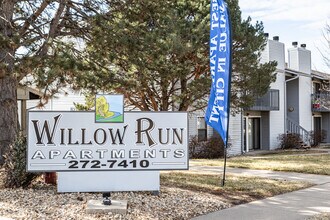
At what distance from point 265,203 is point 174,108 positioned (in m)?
11.2

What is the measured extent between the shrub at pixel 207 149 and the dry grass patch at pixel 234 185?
8.33 meters

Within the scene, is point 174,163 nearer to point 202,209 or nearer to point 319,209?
point 202,209

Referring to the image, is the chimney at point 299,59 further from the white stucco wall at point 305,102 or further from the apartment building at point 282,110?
the white stucco wall at point 305,102

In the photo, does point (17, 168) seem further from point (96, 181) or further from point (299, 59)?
point (299, 59)

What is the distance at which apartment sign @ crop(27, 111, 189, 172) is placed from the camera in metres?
7.06

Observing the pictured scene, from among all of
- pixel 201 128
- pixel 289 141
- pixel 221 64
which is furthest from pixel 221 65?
pixel 289 141

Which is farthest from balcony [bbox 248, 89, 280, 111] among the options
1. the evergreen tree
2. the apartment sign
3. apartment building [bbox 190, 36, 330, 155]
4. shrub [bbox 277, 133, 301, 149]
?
the apartment sign

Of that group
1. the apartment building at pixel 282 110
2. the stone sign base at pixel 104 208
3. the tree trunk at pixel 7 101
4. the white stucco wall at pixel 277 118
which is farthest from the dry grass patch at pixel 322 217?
the white stucco wall at pixel 277 118

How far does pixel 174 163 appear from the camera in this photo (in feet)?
23.9

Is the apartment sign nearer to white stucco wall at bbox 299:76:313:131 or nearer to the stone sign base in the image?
the stone sign base

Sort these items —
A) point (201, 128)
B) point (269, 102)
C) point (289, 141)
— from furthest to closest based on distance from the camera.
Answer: point (289, 141)
point (269, 102)
point (201, 128)

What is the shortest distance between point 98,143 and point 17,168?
231 centimetres

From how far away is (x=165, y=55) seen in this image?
1140 cm

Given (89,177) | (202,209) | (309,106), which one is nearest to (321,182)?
(202,209)
